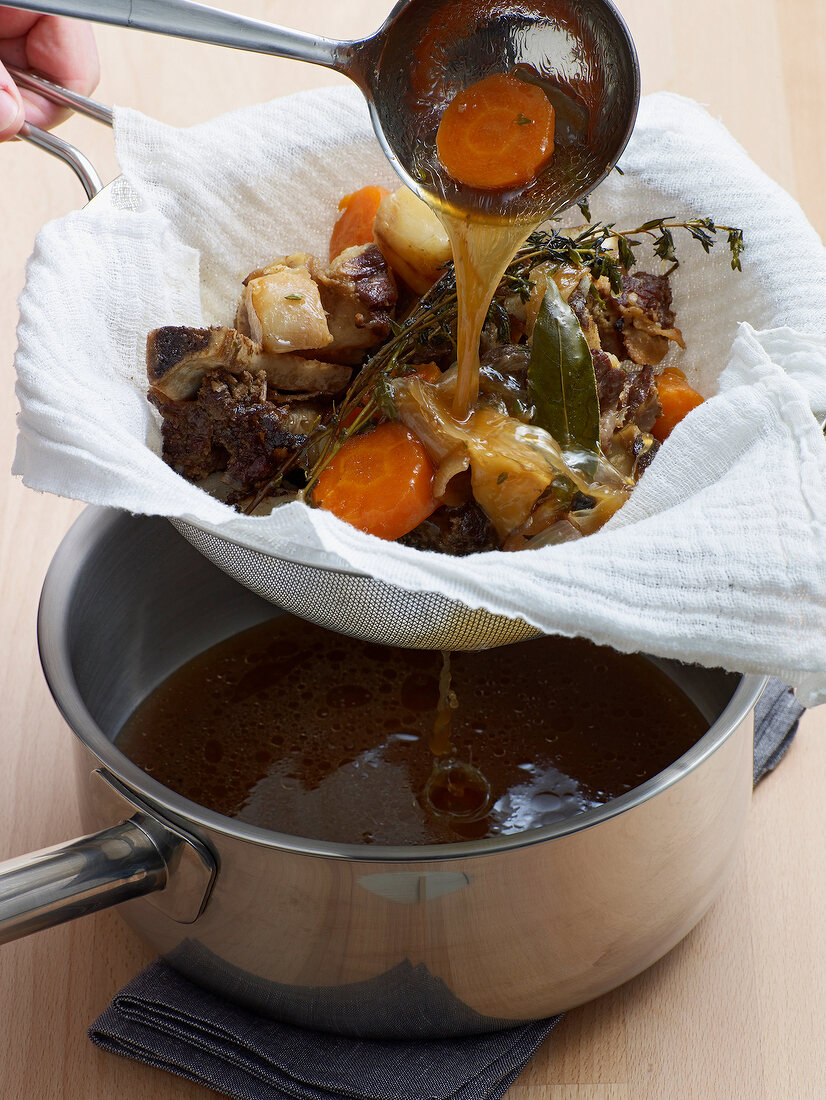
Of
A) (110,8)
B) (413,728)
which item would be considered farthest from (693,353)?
(110,8)

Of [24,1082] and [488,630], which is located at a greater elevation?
[488,630]

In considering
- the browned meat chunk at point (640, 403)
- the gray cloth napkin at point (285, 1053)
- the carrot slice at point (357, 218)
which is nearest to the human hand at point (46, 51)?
the carrot slice at point (357, 218)

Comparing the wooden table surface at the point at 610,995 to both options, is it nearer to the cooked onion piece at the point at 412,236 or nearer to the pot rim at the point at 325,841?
the pot rim at the point at 325,841

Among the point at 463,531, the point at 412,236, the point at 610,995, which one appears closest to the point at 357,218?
the point at 412,236

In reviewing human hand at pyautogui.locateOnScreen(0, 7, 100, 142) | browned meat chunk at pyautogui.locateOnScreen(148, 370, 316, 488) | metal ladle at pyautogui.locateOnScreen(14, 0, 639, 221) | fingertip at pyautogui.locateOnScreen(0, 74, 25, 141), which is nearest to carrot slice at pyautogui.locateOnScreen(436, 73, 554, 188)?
metal ladle at pyautogui.locateOnScreen(14, 0, 639, 221)

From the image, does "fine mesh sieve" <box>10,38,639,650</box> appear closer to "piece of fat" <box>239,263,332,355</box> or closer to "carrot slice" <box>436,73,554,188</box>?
"carrot slice" <box>436,73,554,188</box>

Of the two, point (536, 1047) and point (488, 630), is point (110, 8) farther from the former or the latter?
point (536, 1047)

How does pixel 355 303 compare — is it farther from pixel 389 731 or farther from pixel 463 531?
pixel 389 731
